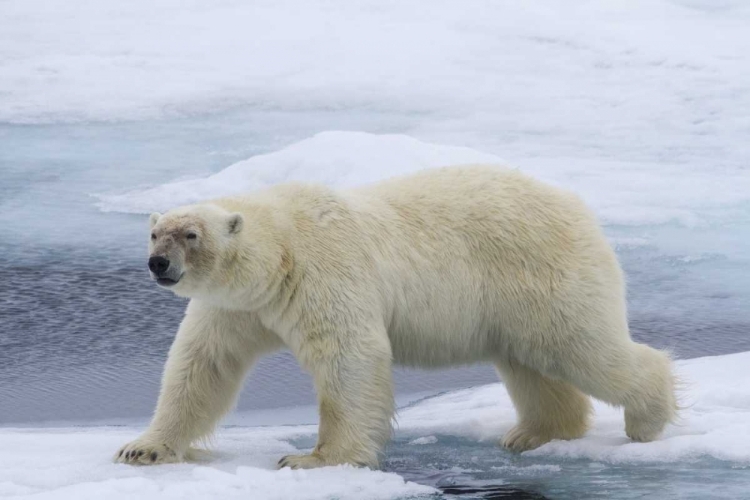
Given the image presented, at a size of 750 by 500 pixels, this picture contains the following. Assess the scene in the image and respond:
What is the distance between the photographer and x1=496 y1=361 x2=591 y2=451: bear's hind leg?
5.08 m

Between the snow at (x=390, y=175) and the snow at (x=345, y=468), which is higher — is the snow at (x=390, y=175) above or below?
above

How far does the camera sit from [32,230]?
28.2ft

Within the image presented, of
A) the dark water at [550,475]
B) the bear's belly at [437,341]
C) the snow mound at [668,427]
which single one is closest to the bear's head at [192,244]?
the bear's belly at [437,341]

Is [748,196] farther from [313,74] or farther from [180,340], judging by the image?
[180,340]

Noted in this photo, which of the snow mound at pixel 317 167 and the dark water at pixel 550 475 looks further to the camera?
the snow mound at pixel 317 167

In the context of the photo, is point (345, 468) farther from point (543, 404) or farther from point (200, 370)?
point (543, 404)

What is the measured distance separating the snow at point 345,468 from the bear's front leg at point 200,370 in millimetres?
151

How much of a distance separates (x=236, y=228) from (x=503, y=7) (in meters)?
11.1

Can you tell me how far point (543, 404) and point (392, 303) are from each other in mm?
914

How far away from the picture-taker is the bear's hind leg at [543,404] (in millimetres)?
5078

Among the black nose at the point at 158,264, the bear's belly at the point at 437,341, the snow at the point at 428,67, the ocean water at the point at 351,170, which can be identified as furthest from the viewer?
the snow at the point at 428,67

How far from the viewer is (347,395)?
14.5 feet

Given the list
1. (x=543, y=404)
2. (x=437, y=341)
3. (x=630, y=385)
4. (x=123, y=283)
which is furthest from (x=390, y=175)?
(x=630, y=385)

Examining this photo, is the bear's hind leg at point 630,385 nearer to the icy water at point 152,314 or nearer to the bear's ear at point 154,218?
the icy water at point 152,314
